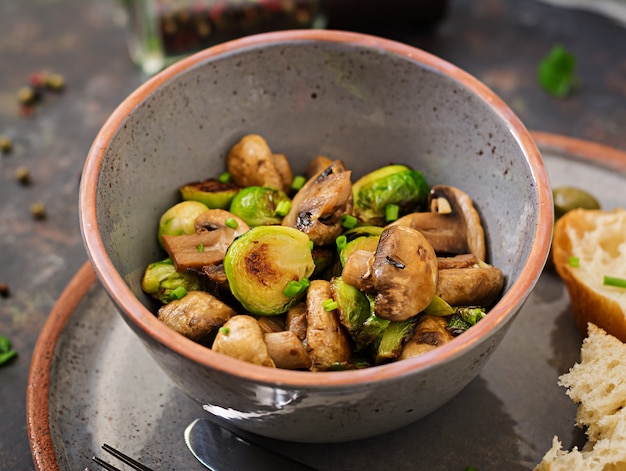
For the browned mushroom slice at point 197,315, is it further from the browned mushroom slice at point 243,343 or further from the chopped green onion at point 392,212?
the chopped green onion at point 392,212

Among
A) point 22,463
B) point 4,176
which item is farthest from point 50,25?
point 22,463

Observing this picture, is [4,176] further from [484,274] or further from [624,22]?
[624,22]

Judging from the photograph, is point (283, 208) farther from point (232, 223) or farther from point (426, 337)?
point (426, 337)

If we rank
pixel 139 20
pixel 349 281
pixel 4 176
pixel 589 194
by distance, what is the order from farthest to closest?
pixel 139 20 < pixel 4 176 < pixel 589 194 < pixel 349 281

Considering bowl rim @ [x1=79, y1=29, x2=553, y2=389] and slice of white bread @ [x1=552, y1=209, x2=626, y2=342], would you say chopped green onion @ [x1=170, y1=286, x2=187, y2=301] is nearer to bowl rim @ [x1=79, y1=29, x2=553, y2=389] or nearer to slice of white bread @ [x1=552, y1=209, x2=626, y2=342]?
bowl rim @ [x1=79, y1=29, x2=553, y2=389]

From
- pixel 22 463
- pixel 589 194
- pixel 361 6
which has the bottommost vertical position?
pixel 22 463

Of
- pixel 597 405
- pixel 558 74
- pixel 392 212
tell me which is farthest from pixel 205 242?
pixel 558 74
